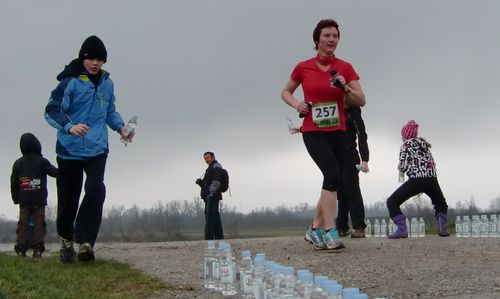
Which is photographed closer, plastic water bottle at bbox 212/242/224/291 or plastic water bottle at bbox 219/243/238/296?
plastic water bottle at bbox 219/243/238/296

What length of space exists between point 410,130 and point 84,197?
5733 mm

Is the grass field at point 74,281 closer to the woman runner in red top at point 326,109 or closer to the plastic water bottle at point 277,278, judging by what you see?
the plastic water bottle at point 277,278

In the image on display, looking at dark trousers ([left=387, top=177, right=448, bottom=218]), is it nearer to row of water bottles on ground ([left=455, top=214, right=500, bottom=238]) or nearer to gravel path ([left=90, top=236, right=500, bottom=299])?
row of water bottles on ground ([left=455, top=214, right=500, bottom=238])

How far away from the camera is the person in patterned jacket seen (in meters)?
9.96

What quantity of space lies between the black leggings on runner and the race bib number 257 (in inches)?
4.4

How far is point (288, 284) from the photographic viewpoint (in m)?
4.13

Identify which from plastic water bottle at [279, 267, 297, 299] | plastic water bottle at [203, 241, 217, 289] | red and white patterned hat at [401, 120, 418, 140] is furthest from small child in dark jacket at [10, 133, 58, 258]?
plastic water bottle at [279, 267, 297, 299]

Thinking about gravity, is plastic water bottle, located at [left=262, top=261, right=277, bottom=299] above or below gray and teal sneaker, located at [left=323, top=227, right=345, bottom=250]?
below

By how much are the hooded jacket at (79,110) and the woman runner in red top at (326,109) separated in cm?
204

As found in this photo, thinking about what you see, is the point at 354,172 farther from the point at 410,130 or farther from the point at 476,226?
the point at 476,226

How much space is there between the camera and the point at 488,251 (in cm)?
721

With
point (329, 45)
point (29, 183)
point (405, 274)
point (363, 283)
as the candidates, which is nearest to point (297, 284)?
point (363, 283)

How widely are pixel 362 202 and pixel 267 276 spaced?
556 cm

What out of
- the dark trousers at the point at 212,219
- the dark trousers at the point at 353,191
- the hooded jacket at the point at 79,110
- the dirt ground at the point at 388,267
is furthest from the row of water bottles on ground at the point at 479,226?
the hooded jacket at the point at 79,110
